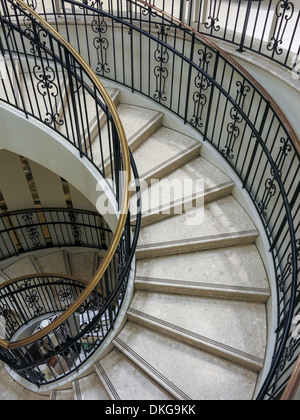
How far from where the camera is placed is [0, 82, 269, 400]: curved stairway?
3.14 metres

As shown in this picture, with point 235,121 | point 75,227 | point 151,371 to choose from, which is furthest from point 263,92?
point 75,227

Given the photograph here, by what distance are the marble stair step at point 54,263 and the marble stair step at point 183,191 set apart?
3449 mm

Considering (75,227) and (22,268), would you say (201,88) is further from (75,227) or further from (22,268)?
(22,268)

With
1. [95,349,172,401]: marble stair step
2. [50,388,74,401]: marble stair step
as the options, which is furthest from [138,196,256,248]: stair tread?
[50,388,74,401]: marble stair step

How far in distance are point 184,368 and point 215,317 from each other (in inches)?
22.4

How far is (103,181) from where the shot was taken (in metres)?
3.62

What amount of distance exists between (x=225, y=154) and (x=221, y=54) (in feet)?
3.80

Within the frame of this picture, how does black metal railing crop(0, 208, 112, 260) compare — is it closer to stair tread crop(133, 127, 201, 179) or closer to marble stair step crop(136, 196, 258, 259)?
stair tread crop(133, 127, 201, 179)

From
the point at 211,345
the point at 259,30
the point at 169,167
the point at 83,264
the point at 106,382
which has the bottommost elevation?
the point at 83,264

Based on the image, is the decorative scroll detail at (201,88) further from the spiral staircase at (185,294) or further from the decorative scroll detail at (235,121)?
the decorative scroll detail at (235,121)

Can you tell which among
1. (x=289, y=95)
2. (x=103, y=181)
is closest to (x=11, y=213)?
(x=103, y=181)

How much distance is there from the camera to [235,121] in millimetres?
3738

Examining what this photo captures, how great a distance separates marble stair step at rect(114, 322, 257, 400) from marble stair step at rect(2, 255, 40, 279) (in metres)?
3.85

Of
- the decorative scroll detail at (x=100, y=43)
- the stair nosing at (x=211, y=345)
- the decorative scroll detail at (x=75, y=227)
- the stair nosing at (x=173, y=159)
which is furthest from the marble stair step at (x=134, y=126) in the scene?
the decorative scroll detail at (x=75, y=227)
